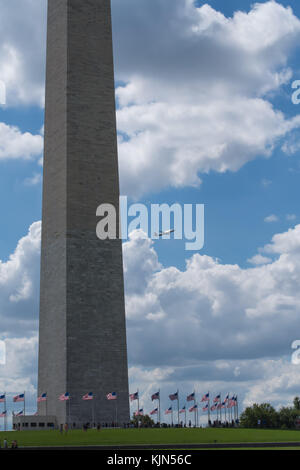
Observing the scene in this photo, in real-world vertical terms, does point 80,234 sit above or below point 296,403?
above

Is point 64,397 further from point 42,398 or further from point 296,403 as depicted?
point 296,403

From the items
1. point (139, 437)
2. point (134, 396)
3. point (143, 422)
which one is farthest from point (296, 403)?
point (139, 437)

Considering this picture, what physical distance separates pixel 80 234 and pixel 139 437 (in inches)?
930

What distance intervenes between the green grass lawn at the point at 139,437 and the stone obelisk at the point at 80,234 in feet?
34.9

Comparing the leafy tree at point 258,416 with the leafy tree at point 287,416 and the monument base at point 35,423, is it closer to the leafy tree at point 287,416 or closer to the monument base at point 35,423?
the leafy tree at point 287,416

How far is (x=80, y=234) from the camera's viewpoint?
246 ft

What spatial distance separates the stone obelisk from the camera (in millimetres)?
72812

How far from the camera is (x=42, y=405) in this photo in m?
76.7

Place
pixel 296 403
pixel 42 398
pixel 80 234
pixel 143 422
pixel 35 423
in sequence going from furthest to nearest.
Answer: pixel 296 403
pixel 143 422
pixel 80 234
pixel 42 398
pixel 35 423

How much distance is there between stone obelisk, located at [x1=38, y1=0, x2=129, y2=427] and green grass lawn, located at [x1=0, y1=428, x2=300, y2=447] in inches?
419

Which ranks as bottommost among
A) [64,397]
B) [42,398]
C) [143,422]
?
[143,422]

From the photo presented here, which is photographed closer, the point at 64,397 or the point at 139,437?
the point at 139,437

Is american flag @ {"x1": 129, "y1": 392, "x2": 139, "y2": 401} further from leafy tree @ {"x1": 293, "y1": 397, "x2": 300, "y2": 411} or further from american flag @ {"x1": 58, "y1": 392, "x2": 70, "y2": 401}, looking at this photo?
leafy tree @ {"x1": 293, "y1": 397, "x2": 300, "y2": 411}

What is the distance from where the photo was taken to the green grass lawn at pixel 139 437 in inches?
2128
